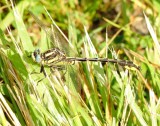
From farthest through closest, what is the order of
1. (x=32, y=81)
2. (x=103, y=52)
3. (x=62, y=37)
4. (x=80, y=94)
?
(x=103, y=52) → (x=62, y=37) → (x=80, y=94) → (x=32, y=81)

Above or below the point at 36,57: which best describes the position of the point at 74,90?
below

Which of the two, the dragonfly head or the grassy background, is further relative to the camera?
the dragonfly head

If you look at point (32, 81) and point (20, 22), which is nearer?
point (32, 81)

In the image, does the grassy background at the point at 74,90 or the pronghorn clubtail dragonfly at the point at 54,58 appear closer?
the grassy background at the point at 74,90

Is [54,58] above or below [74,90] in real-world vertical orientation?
above

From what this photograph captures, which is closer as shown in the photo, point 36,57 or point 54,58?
point 36,57

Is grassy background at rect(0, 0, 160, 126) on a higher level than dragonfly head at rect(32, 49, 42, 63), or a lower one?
lower

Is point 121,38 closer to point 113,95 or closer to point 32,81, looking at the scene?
point 113,95

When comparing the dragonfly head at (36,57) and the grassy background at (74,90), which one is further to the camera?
the dragonfly head at (36,57)

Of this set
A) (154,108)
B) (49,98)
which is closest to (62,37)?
(49,98)

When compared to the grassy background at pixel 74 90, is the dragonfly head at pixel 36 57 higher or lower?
higher

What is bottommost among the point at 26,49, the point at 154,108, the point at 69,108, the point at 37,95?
the point at 154,108
